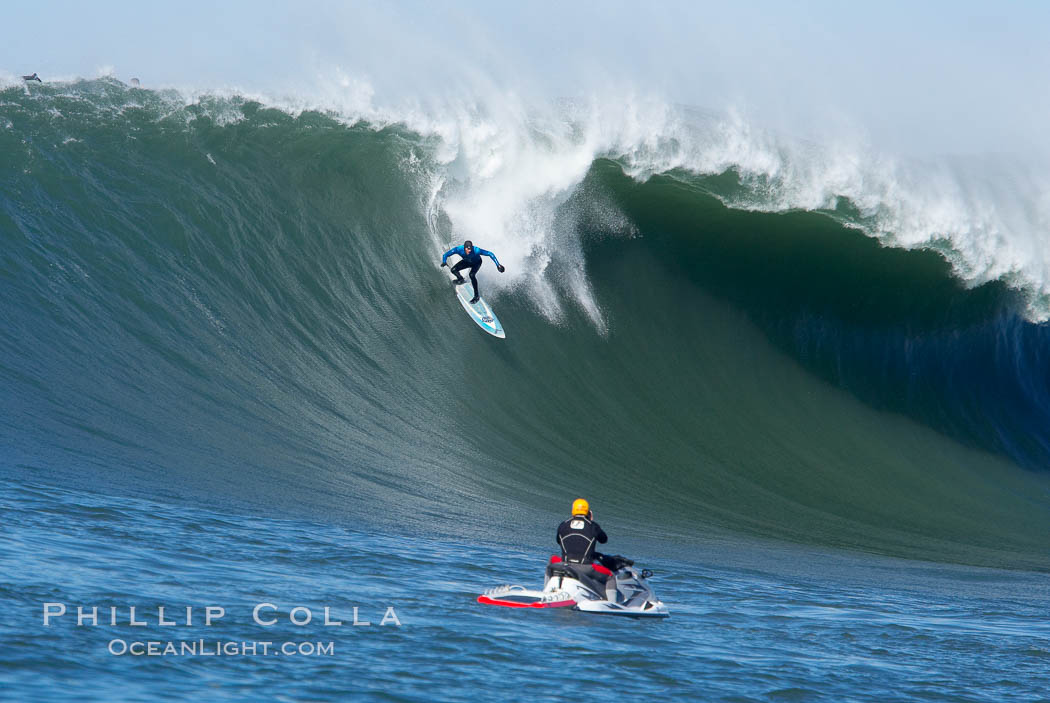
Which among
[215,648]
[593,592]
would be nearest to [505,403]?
[593,592]

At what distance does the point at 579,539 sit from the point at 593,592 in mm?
398

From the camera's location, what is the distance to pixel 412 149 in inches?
661

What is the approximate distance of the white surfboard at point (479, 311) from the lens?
1445cm

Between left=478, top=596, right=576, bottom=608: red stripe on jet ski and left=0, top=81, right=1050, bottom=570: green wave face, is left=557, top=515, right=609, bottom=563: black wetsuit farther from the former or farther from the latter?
left=0, top=81, right=1050, bottom=570: green wave face

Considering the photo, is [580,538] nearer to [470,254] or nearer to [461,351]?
[461,351]

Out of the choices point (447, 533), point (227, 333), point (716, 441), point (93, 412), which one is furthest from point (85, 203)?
point (716, 441)

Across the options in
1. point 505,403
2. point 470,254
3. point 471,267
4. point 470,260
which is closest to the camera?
point 505,403

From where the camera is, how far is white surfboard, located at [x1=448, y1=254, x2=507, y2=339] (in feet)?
47.4

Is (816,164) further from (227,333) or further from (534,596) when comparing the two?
(534,596)

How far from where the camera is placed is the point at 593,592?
766 centimetres

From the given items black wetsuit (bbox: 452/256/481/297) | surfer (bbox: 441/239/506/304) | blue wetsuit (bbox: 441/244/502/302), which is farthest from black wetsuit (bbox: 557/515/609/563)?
black wetsuit (bbox: 452/256/481/297)

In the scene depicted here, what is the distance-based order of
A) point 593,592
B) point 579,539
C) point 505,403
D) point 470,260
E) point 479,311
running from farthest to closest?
point 479,311 < point 470,260 < point 505,403 < point 579,539 < point 593,592

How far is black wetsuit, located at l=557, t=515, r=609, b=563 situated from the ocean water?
1.41ft

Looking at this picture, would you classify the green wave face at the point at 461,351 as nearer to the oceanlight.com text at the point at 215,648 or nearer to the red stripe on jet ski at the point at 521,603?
the red stripe on jet ski at the point at 521,603
